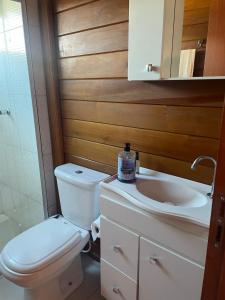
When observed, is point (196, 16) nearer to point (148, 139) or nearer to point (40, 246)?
point (148, 139)

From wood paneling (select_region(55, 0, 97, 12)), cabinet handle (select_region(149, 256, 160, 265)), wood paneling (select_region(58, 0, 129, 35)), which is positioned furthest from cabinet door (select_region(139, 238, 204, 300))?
wood paneling (select_region(55, 0, 97, 12))

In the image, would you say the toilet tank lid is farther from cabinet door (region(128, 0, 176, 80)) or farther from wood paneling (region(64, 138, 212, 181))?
cabinet door (region(128, 0, 176, 80))

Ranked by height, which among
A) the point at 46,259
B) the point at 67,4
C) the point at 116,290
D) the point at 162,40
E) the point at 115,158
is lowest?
the point at 116,290

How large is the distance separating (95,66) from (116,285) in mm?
1296

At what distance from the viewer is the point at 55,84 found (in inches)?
63.8

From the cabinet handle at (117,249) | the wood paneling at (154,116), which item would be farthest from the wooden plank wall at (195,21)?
the cabinet handle at (117,249)

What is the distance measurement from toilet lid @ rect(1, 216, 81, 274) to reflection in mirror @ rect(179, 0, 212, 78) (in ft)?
3.69

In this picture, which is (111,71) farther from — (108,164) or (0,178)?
(0,178)

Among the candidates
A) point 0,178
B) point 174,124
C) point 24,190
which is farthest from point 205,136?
point 0,178

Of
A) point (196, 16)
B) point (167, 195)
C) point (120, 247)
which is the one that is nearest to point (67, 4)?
point (196, 16)

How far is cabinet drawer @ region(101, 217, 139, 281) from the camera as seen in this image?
3.67 ft

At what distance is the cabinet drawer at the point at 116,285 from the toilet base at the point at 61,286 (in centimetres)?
30

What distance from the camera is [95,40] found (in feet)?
4.40

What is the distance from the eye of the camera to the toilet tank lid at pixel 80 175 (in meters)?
1.40
